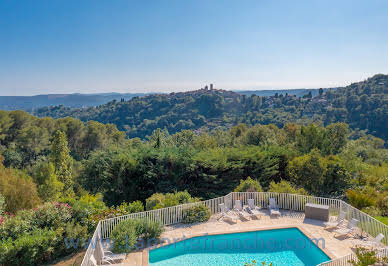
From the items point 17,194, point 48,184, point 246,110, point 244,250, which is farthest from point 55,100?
point 244,250

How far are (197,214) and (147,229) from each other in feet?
7.67

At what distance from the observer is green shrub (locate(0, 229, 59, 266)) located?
6.69 meters

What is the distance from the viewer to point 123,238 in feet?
26.0

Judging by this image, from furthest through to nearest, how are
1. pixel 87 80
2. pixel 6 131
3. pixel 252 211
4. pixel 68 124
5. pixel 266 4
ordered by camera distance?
pixel 87 80 < pixel 68 124 < pixel 6 131 < pixel 266 4 < pixel 252 211

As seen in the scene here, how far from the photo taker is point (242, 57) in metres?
24.8

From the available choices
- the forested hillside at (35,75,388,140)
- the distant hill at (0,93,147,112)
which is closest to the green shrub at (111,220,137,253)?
the forested hillside at (35,75,388,140)

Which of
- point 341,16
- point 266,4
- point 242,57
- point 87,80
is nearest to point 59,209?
point 266,4

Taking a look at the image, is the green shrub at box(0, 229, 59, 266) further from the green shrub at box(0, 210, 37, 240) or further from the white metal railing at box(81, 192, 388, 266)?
the white metal railing at box(81, 192, 388, 266)

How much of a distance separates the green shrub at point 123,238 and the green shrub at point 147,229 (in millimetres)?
389

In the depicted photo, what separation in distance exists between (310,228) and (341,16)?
13.8 metres

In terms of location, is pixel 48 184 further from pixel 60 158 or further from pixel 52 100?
pixel 52 100

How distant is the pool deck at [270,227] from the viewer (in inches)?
330

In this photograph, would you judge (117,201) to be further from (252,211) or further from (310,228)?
(310,228)

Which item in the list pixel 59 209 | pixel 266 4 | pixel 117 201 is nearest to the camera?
pixel 59 209
